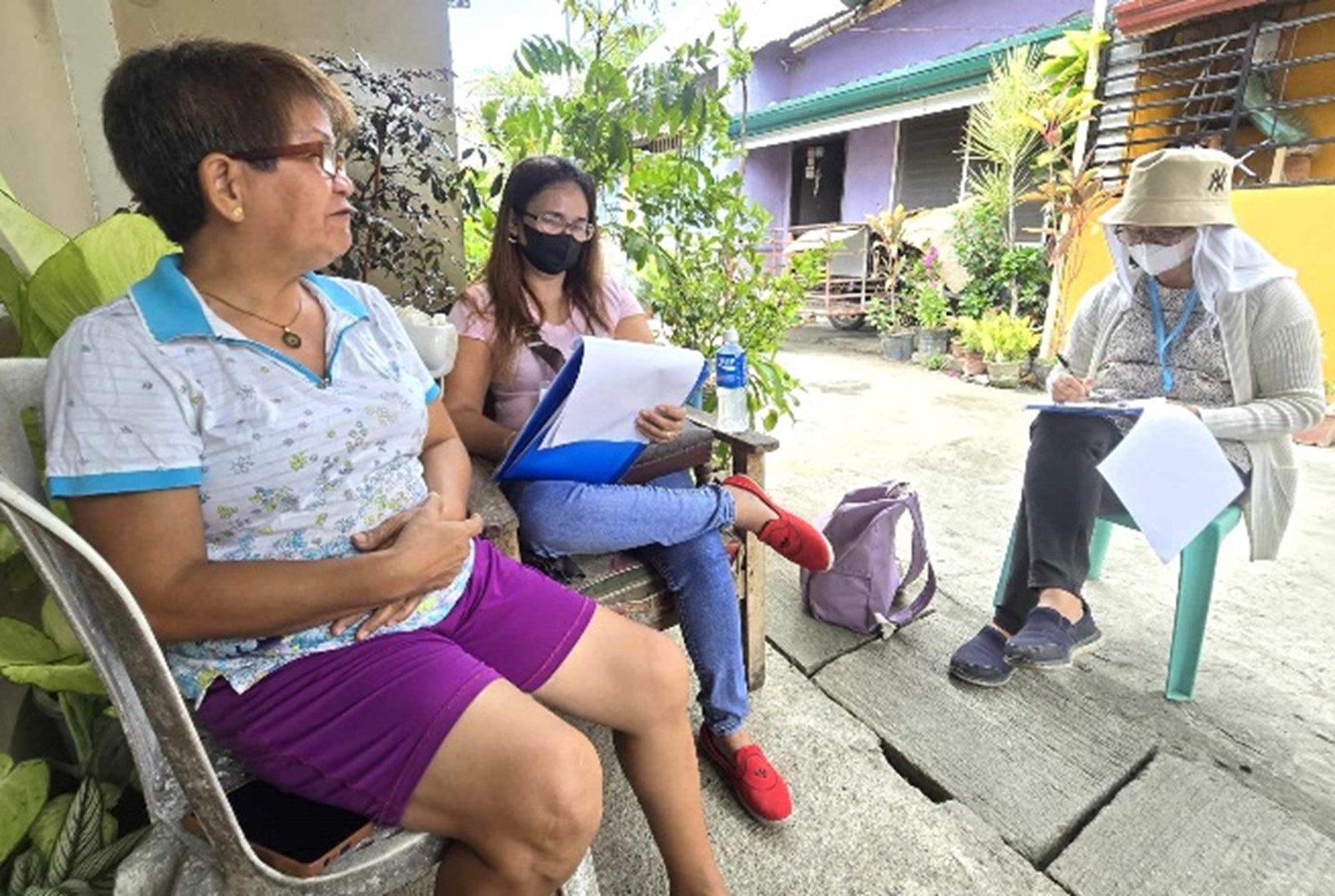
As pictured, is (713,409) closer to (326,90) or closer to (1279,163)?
(326,90)

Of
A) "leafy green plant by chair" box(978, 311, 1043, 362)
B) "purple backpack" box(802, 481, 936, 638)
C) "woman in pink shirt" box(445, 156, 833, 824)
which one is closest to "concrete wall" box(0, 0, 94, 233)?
"woman in pink shirt" box(445, 156, 833, 824)

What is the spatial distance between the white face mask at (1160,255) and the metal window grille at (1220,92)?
317cm

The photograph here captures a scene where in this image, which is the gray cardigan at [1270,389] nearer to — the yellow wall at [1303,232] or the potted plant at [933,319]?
the yellow wall at [1303,232]

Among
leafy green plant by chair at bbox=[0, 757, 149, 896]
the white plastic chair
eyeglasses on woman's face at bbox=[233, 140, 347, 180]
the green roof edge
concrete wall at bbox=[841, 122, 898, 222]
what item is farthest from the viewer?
concrete wall at bbox=[841, 122, 898, 222]

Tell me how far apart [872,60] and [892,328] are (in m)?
4.68

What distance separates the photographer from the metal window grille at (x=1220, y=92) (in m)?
4.50

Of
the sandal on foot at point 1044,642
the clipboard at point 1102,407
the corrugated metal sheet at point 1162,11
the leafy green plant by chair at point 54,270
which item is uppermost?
the corrugated metal sheet at point 1162,11

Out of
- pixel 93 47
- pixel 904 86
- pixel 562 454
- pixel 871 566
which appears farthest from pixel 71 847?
pixel 904 86

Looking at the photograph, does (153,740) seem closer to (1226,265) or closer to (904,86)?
(1226,265)

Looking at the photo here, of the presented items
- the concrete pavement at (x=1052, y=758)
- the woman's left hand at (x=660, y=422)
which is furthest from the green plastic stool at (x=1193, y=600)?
the woman's left hand at (x=660, y=422)

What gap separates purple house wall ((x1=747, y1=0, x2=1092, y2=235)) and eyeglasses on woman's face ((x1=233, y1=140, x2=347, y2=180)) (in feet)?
27.7

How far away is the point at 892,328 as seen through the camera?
24.8ft

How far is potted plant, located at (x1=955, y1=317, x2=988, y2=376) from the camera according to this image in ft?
19.8

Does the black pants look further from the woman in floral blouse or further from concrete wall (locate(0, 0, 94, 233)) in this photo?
concrete wall (locate(0, 0, 94, 233))
